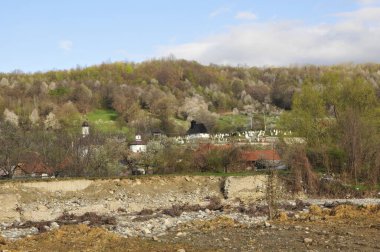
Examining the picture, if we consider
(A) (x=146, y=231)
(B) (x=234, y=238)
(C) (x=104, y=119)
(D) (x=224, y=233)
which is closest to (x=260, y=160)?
(A) (x=146, y=231)

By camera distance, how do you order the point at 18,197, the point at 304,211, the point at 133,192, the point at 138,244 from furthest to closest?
the point at 133,192
the point at 18,197
the point at 304,211
the point at 138,244

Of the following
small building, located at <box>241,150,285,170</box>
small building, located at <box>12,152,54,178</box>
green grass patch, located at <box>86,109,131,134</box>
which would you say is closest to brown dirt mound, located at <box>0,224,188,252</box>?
small building, located at <box>12,152,54,178</box>

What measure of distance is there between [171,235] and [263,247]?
5279 millimetres

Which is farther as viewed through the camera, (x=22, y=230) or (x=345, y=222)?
(x=22, y=230)

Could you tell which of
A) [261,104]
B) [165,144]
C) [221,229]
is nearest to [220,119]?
[261,104]

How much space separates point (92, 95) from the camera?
418 feet

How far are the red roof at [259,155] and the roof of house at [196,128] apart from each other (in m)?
53.4

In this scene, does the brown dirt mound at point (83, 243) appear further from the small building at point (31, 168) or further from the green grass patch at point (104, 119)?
the green grass patch at point (104, 119)

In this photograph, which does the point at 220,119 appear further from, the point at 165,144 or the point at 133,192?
the point at 133,192

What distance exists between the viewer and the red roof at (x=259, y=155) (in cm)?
5303

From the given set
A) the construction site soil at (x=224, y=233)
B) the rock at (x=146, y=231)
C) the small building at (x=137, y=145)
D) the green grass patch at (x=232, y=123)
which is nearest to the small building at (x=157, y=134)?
the small building at (x=137, y=145)

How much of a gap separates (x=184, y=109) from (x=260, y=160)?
6857cm

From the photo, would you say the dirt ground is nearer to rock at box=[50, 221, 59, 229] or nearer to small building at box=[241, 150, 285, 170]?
rock at box=[50, 221, 59, 229]

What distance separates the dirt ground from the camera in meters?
19.3
